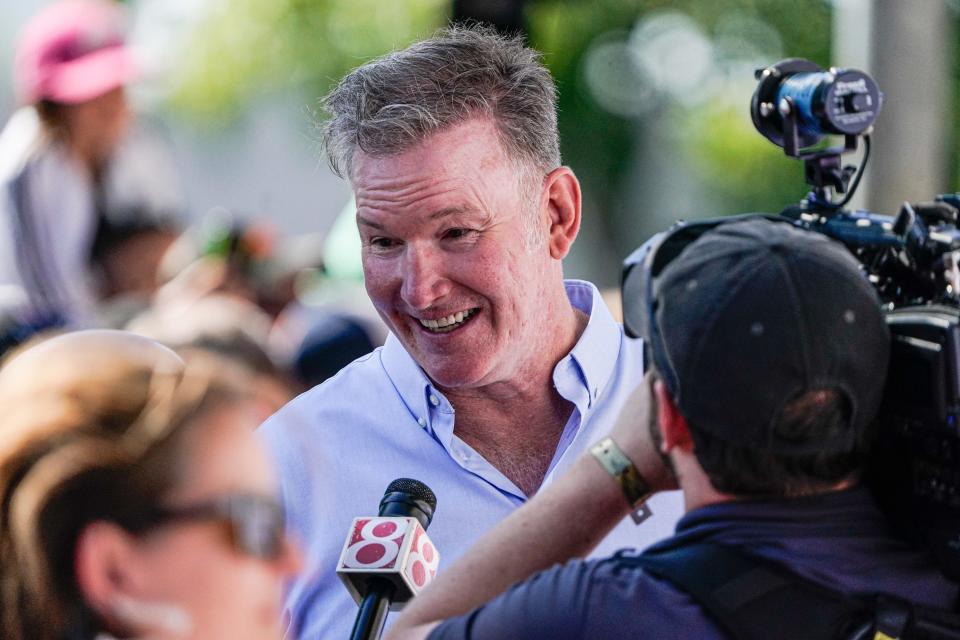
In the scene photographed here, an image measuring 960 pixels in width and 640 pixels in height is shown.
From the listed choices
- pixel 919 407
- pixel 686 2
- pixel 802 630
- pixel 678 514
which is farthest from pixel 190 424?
pixel 686 2

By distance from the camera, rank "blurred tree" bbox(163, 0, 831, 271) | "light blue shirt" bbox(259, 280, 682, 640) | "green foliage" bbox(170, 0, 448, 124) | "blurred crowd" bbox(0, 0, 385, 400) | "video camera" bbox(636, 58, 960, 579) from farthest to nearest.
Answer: "green foliage" bbox(170, 0, 448, 124), "blurred tree" bbox(163, 0, 831, 271), "blurred crowd" bbox(0, 0, 385, 400), "light blue shirt" bbox(259, 280, 682, 640), "video camera" bbox(636, 58, 960, 579)

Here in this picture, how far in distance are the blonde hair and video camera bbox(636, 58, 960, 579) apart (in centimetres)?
96

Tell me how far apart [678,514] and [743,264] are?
4.13 feet

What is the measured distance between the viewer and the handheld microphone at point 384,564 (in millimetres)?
2398

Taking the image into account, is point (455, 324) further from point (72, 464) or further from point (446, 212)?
point (72, 464)

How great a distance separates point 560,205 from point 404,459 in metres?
0.76

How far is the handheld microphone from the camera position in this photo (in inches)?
94.4

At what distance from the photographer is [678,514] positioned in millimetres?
3223

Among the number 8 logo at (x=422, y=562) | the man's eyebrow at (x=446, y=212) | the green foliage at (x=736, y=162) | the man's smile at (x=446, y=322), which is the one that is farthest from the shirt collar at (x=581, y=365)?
the green foliage at (x=736, y=162)

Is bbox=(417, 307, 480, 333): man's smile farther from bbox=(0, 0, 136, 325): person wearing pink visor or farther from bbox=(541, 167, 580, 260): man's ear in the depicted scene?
bbox=(0, 0, 136, 325): person wearing pink visor

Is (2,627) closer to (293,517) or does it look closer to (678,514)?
(293,517)

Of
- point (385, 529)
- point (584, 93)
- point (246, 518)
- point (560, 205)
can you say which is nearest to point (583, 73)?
point (584, 93)

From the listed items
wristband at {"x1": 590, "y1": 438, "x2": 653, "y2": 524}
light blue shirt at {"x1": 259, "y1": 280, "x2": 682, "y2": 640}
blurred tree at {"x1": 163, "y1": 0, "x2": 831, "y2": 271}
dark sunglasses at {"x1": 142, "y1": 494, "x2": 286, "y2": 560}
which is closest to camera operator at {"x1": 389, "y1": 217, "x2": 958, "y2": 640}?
wristband at {"x1": 590, "y1": 438, "x2": 653, "y2": 524}

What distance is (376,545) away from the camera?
8.05ft
